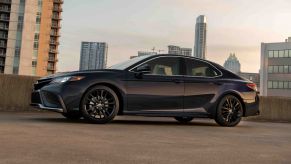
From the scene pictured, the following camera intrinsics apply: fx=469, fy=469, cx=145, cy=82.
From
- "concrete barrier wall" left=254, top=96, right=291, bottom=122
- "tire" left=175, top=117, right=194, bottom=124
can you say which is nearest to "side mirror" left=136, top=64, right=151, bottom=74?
"tire" left=175, top=117, right=194, bottom=124

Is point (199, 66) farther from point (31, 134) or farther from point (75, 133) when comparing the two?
point (31, 134)

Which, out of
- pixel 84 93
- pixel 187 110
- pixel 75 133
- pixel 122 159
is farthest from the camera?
pixel 187 110

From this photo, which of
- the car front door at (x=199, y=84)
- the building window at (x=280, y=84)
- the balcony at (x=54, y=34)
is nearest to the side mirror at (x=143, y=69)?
the car front door at (x=199, y=84)

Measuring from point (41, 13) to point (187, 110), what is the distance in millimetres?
85769

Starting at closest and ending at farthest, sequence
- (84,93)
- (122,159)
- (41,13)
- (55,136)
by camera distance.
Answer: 1. (122,159)
2. (55,136)
3. (84,93)
4. (41,13)

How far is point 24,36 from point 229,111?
82166 millimetres

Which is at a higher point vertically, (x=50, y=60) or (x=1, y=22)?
(x=1, y=22)

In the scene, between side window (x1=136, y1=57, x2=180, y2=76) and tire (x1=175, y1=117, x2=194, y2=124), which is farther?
tire (x1=175, y1=117, x2=194, y2=124)

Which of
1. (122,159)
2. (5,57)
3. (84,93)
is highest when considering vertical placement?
(5,57)

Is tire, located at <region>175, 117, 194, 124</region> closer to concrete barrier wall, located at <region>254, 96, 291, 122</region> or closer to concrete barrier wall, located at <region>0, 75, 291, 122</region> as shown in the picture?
concrete barrier wall, located at <region>0, 75, 291, 122</region>

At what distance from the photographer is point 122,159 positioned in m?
4.62

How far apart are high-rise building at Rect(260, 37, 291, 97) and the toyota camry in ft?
251

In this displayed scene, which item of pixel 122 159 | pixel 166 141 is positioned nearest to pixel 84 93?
pixel 166 141

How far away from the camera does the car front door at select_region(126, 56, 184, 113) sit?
8.68m
